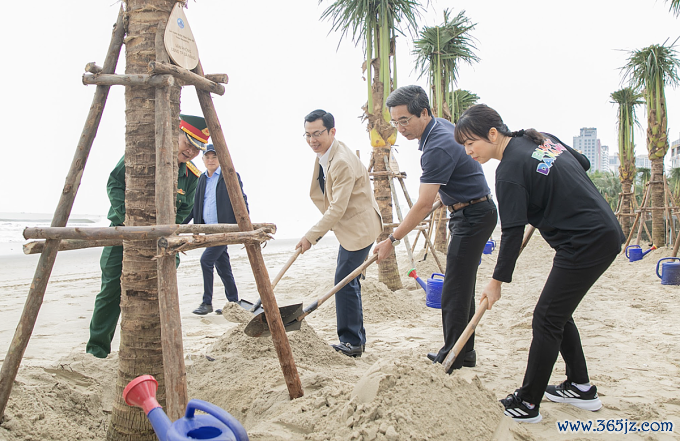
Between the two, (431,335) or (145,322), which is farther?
(431,335)

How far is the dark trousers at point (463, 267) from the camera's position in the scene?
2.98 meters

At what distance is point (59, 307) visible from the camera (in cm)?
579

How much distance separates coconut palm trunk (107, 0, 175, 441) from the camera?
2.14 meters

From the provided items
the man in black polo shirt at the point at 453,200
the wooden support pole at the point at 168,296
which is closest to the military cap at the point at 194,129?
the wooden support pole at the point at 168,296

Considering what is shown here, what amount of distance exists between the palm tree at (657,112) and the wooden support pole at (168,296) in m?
14.2

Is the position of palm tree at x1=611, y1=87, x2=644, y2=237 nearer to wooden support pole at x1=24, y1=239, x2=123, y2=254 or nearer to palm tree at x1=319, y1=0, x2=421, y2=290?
palm tree at x1=319, y1=0, x2=421, y2=290

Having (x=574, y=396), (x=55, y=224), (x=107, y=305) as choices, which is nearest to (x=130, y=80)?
(x=55, y=224)

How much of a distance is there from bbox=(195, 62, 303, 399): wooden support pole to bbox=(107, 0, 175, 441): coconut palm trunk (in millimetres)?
178

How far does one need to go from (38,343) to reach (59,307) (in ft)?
6.63

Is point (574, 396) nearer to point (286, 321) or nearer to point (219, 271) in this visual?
point (286, 321)

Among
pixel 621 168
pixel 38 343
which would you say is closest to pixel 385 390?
pixel 38 343

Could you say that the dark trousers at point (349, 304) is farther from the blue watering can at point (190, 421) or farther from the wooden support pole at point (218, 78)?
the blue watering can at point (190, 421)

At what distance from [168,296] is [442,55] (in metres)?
11.8

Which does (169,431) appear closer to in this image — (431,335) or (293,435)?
(293,435)
